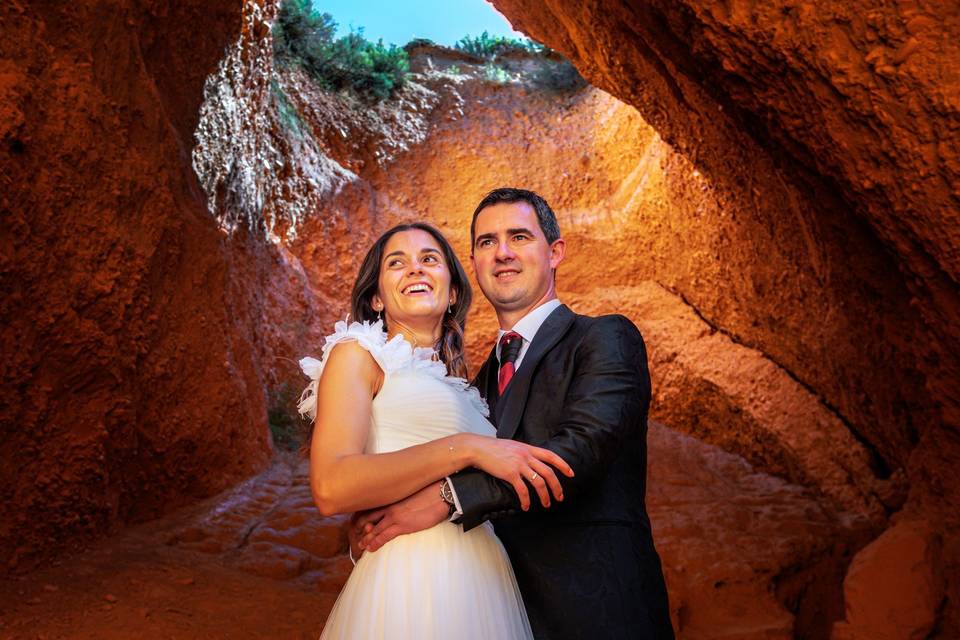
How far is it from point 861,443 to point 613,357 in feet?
17.2

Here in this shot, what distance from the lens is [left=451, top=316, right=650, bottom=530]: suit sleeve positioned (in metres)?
1.96

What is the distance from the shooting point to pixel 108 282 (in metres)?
4.57

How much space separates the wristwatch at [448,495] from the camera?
1.98 metres

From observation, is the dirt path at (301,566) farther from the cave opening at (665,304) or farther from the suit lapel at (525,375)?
the suit lapel at (525,375)

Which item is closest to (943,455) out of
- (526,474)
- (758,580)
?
(758,580)

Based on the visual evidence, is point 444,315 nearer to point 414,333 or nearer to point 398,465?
point 414,333

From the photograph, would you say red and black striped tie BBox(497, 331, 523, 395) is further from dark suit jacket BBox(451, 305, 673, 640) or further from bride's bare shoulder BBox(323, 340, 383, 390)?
bride's bare shoulder BBox(323, 340, 383, 390)

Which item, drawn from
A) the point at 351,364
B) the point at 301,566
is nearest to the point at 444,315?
the point at 351,364

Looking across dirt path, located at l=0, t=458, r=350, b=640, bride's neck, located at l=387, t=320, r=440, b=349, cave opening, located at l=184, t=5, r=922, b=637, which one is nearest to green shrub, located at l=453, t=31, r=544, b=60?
cave opening, located at l=184, t=5, r=922, b=637

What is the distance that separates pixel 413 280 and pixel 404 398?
18.2 inches

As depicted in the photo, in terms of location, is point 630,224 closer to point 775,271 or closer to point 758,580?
point 775,271

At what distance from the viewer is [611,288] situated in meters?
9.88

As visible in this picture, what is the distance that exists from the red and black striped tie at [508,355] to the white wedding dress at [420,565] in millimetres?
171

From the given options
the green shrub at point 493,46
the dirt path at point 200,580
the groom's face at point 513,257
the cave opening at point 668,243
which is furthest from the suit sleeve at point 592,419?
the green shrub at point 493,46
